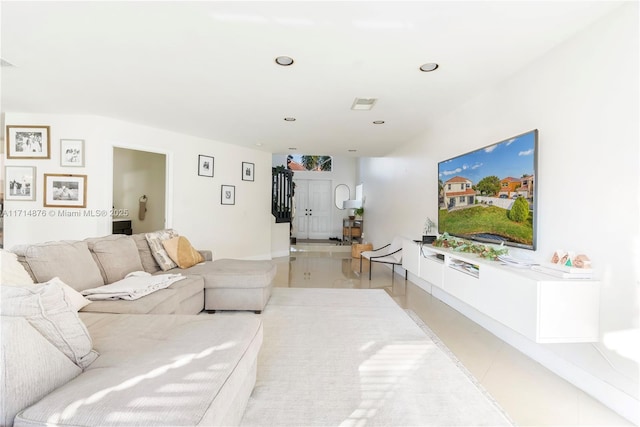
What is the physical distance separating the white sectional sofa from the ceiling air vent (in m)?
2.63

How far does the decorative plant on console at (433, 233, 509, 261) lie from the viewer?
2.68 metres

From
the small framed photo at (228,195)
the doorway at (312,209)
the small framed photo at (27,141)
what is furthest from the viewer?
the doorway at (312,209)

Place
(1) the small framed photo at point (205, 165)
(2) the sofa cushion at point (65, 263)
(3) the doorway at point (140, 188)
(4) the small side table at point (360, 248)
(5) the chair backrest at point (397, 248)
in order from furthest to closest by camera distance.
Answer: (4) the small side table at point (360, 248), (3) the doorway at point (140, 188), (1) the small framed photo at point (205, 165), (5) the chair backrest at point (397, 248), (2) the sofa cushion at point (65, 263)

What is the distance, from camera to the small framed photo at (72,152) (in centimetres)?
430

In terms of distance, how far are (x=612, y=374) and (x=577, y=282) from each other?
55 cm

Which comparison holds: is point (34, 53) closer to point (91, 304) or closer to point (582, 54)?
point (91, 304)

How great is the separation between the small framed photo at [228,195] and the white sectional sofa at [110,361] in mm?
3933

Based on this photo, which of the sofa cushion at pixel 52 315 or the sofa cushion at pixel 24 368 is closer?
the sofa cushion at pixel 24 368

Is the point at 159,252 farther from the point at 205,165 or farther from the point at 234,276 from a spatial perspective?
the point at 205,165

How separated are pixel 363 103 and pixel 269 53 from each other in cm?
141

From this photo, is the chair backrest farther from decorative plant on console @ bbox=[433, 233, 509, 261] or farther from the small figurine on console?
the small figurine on console

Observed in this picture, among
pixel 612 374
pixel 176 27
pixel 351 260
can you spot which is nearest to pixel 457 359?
pixel 612 374

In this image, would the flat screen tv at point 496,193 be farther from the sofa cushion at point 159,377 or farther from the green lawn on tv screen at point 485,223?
the sofa cushion at point 159,377

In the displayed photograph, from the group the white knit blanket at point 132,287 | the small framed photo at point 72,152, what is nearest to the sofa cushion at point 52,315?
the white knit blanket at point 132,287
